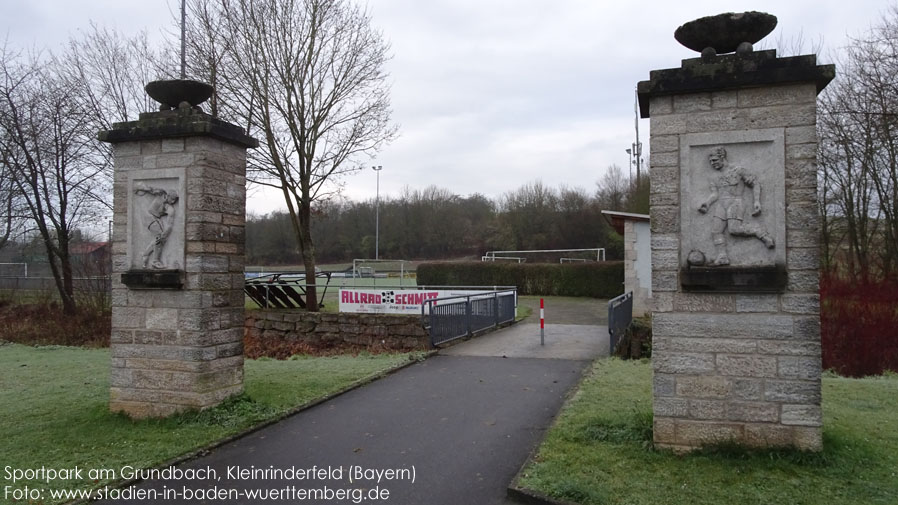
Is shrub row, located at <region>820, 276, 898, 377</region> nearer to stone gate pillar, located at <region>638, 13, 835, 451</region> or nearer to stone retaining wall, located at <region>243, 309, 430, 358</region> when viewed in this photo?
stone retaining wall, located at <region>243, 309, 430, 358</region>

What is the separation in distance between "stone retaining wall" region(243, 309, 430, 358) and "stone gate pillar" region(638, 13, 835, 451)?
960 cm

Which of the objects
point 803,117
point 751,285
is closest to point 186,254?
point 751,285

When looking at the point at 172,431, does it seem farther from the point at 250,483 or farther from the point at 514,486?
the point at 514,486

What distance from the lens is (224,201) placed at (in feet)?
21.4

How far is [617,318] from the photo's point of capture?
12.4 metres

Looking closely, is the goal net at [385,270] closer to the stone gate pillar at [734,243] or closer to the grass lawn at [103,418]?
the grass lawn at [103,418]

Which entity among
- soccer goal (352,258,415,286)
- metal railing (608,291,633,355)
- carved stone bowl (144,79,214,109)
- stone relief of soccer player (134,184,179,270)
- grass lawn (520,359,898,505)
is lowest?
grass lawn (520,359,898,505)

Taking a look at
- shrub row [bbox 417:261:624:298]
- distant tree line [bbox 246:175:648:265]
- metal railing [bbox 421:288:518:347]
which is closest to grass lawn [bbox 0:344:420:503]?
metal railing [bbox 421:288:518:347]

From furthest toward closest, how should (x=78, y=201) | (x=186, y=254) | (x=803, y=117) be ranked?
(x=78, y=201) < (x=186, y=254) < (x=803, y=117)

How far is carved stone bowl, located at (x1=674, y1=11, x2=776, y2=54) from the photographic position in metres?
4.84

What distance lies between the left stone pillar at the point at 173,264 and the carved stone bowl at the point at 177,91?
0.66 feet

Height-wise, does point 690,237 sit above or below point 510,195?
below

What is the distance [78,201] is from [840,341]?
23.0m

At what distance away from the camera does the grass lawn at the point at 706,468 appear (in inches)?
159
